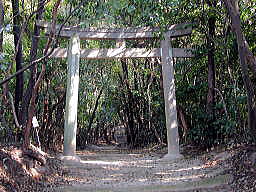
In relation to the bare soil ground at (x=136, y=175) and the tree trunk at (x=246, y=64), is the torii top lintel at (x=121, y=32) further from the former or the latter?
the bare soil ground at (x=136, y=175)

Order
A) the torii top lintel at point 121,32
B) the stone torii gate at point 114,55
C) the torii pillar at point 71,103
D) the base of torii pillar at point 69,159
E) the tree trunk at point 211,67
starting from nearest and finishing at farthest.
Answer: 1. the base of torii pillar at point 69,159
2. the torii pillar at point 71,103
3. the stone torii gate at point 114,55
4. the tree trunk at point 211,67
5. the torii top lintel at point 121,32

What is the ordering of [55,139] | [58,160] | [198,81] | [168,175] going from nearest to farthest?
[168,175]
[58,160]
[198,81]
[55,139]

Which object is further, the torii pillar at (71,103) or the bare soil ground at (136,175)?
the torii pillar at (71,103)

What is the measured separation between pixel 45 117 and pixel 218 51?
499cm

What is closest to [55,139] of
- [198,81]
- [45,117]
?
[45,117]

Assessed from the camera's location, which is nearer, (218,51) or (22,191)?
(22,191)

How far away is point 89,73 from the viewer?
12.4 metres

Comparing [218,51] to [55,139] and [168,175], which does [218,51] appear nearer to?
[168,175]

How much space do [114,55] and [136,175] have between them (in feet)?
10.9

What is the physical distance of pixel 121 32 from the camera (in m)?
7.94

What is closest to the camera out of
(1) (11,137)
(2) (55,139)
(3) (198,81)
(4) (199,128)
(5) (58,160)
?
(1) (11,137)

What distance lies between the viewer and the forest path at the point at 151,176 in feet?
15.1

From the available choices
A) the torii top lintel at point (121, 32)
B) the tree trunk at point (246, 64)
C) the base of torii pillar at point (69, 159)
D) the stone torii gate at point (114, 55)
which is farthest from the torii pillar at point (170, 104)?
the tree trunk at point (246, 64)

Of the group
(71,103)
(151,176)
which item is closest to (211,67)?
(151,176)
